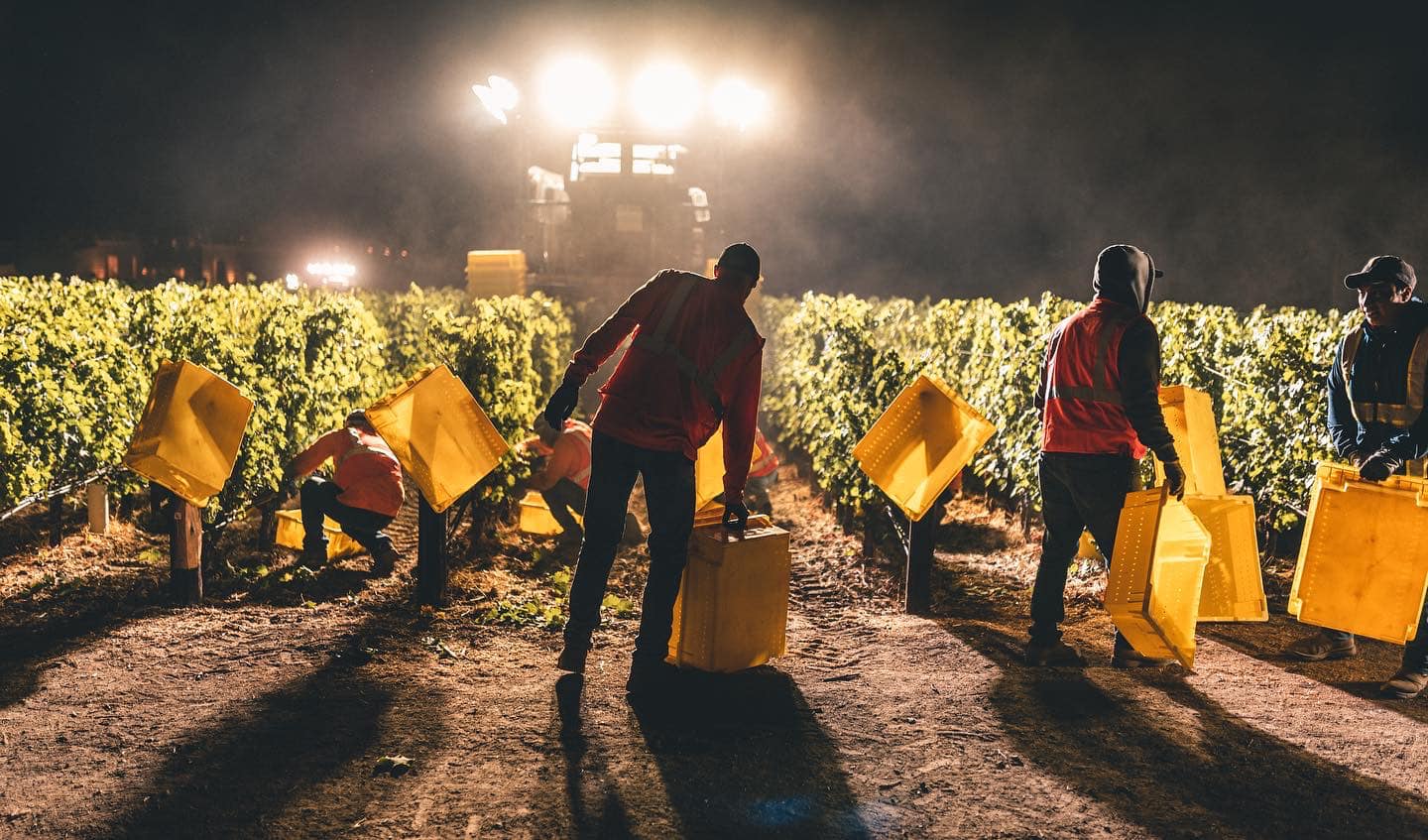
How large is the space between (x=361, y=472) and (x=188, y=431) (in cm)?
124

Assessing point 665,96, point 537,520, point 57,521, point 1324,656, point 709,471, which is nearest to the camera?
point 1324,656

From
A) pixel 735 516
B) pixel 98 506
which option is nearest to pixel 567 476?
pixel 735 516

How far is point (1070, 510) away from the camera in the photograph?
159 inches

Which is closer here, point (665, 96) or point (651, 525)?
point (651, 525)

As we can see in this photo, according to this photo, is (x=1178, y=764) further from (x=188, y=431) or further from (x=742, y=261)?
(x=188, y=431)

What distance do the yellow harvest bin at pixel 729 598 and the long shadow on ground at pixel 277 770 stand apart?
41.3 inches

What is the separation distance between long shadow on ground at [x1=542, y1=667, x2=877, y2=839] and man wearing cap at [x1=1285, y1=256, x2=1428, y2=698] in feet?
8.30

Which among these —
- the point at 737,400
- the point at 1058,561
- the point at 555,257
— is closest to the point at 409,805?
the point at 737,400

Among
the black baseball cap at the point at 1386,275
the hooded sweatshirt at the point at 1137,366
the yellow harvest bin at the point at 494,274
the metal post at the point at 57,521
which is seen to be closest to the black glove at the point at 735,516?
the hooded sweatshirt at the point at 1137,366

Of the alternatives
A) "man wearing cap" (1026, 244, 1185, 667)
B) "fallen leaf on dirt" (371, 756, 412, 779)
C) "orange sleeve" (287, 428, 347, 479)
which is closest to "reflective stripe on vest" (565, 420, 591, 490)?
"orange sleeve" (287, 428, 347, 479)

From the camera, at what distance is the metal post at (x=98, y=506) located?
636 cm

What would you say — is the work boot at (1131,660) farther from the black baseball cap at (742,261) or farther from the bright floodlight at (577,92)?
the bright floodlight at (577,92)

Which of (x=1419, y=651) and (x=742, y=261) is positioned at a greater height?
(x=742, y=261)

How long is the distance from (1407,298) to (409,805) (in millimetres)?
4349
